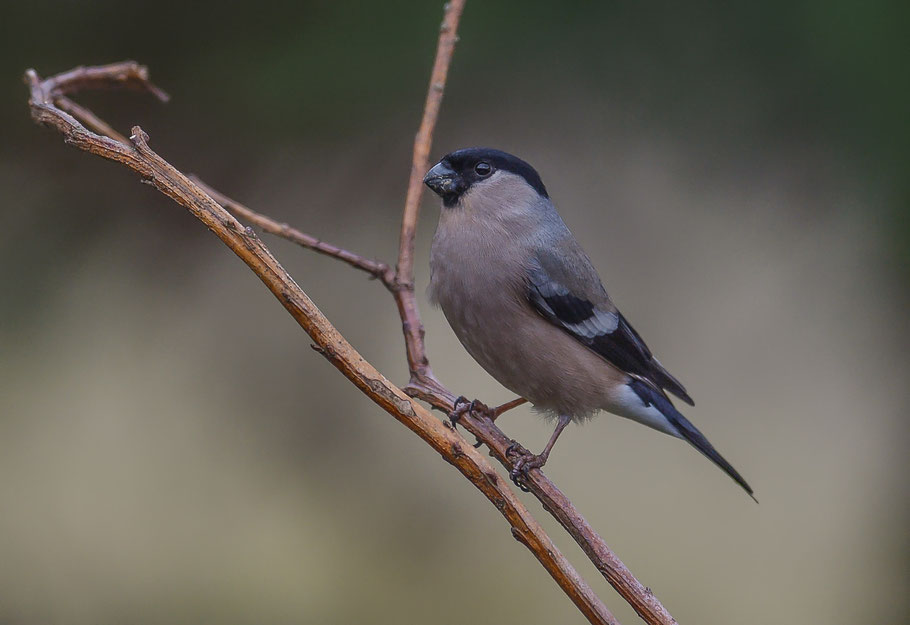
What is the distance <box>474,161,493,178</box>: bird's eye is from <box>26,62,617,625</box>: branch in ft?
2.54

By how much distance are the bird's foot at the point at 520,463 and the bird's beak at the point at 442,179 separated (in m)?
0.58

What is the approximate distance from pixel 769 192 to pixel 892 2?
2.11 ft

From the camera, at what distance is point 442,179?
1706mm

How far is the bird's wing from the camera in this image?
1674 millimetres

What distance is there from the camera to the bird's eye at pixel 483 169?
170 cm

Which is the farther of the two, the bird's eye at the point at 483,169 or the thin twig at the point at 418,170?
the bird's eye at the point at 483,169

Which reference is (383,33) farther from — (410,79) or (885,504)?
(885,504)

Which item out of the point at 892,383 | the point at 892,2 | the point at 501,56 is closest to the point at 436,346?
the point at 501,56

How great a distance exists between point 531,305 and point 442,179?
1.00 ft

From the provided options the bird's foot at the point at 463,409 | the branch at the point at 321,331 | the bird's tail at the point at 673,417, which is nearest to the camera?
the branch at the point at 321,331

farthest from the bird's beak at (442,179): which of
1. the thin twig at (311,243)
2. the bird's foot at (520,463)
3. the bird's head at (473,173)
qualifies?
the bird's foot at (520,463)

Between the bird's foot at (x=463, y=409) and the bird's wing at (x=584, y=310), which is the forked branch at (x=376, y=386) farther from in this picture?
the bird's wing at (x=584, y=310)

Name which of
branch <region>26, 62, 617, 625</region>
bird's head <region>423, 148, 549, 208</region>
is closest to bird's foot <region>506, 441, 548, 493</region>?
branch <region>26, 62, 617, 625</region>

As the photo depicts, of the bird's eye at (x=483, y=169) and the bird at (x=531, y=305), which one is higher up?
the bird's eye at (x=483, y=169)
